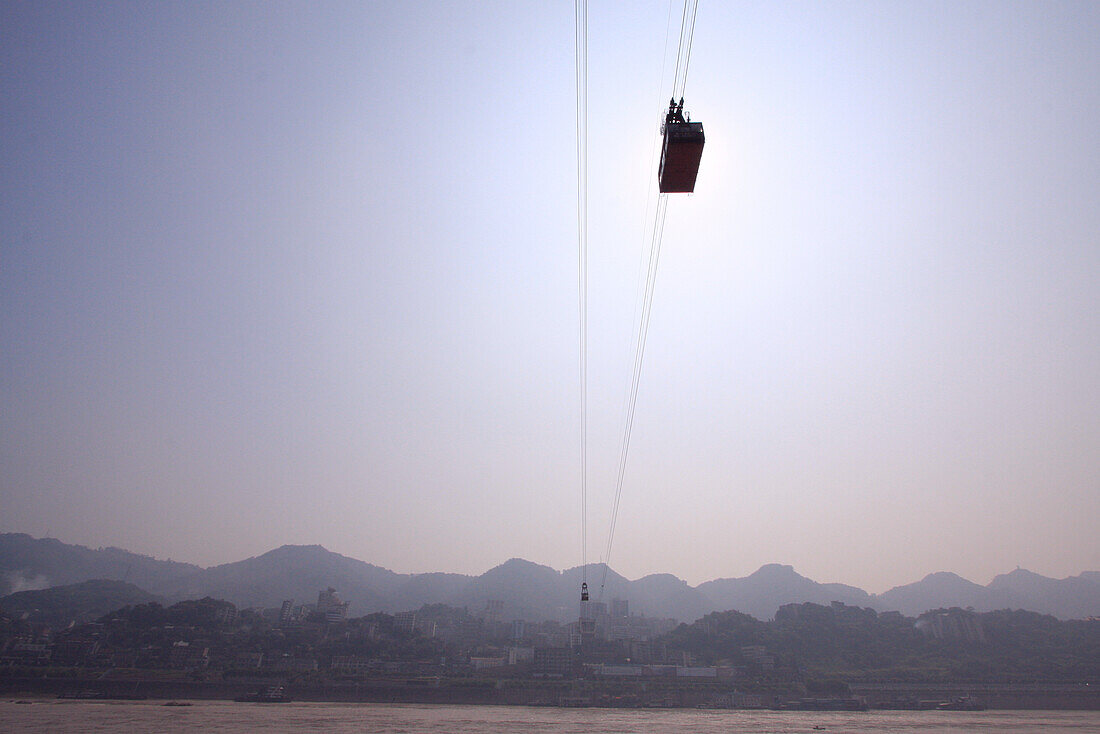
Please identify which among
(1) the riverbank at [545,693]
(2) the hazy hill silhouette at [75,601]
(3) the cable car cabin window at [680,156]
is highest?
(3) the cable car cabin window at [680,156]

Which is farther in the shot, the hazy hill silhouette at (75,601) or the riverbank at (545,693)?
the hazy hill silhouette at (75,601)

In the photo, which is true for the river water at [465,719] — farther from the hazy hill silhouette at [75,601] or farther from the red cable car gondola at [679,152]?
the hazy hill silhouette at [75,601]

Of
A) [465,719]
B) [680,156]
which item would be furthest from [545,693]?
[680,156]

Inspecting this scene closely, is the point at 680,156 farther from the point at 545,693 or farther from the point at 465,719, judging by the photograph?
the point at 545,693

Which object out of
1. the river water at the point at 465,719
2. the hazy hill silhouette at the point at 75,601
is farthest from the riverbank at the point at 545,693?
the hazy hill silhouette at the point at 75,601

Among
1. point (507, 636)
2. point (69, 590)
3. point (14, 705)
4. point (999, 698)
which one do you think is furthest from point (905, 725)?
point (69, 590)
